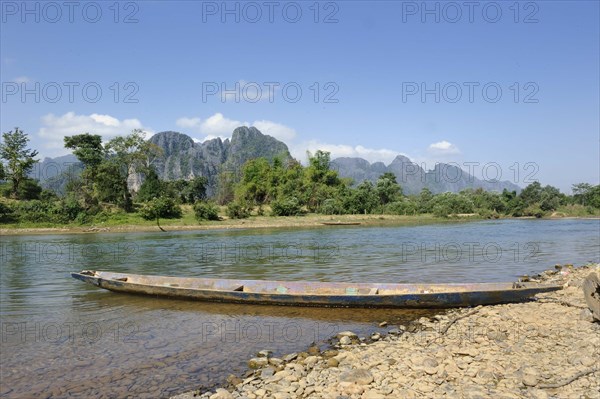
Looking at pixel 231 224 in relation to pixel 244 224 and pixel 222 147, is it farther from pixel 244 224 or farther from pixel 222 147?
pixel 222 147

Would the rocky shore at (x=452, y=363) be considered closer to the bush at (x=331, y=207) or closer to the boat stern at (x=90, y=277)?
the boat stern at (x=90, y=277)

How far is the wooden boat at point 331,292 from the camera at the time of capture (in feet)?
31.8

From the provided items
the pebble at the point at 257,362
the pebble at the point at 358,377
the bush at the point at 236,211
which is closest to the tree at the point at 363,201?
the bush at the point at 236,211

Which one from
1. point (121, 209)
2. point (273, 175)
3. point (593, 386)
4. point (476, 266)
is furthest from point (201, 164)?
point (593, 386)

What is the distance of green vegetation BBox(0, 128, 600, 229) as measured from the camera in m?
47.4

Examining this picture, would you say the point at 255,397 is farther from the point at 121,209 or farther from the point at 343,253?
the point at 121,209

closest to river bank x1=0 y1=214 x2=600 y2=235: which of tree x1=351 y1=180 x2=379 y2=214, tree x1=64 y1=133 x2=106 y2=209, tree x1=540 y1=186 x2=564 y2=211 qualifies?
tree x1=351 y1=180 x2=379 y2=214

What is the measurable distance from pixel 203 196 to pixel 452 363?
2393 inches

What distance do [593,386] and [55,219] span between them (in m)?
50.3

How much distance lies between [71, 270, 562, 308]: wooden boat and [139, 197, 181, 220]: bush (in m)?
35.6

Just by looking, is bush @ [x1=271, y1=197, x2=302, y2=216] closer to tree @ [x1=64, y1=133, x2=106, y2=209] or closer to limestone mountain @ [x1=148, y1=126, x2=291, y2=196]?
tree @ [x1=64, y1=133, x2=106, y2=209]

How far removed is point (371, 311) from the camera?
10.2 m

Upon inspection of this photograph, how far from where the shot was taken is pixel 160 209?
157 feet

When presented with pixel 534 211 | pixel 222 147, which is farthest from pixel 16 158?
pixel 222 147
